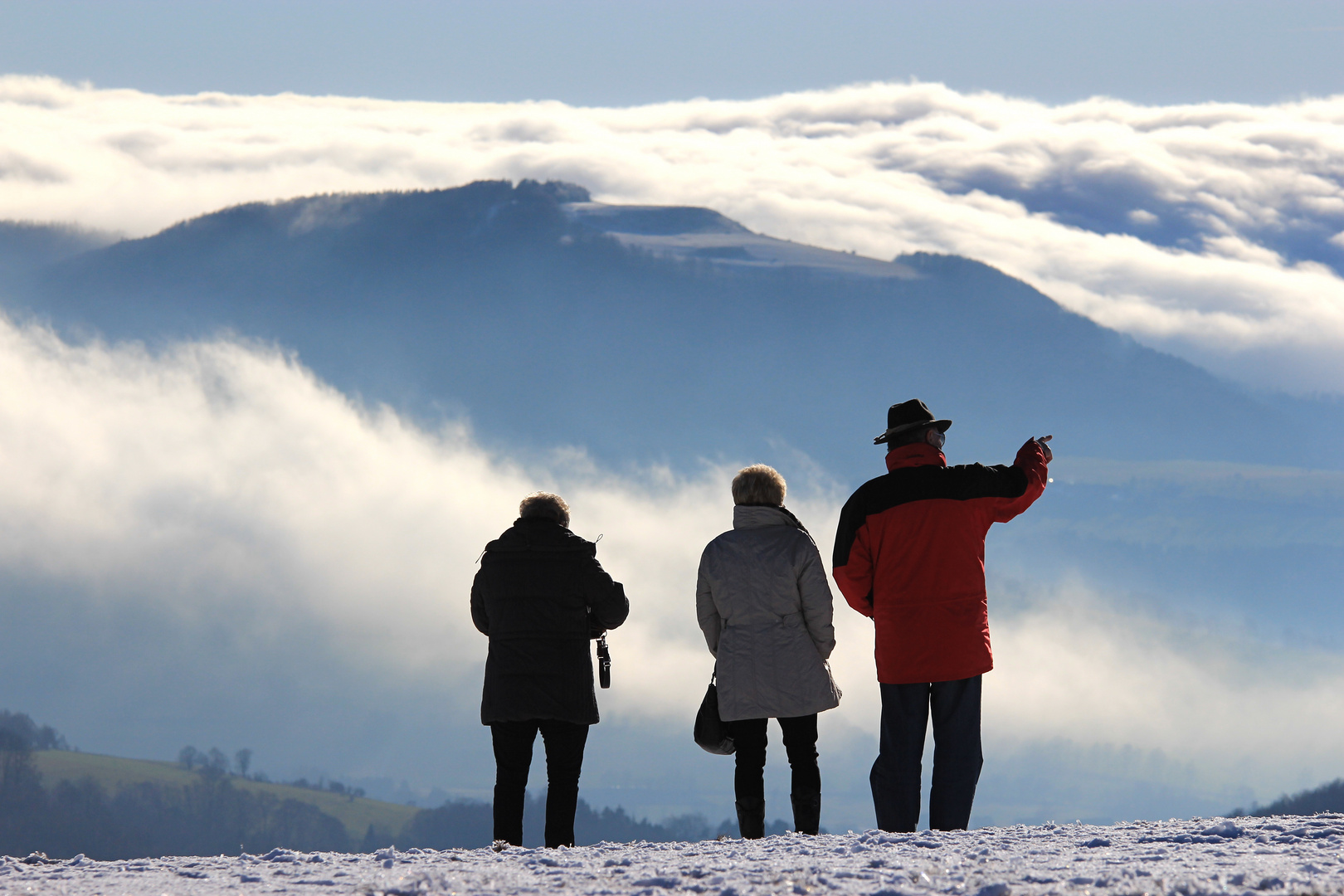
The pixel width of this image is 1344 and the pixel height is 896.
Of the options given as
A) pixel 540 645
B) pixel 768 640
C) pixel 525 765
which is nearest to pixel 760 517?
pixel 768 640

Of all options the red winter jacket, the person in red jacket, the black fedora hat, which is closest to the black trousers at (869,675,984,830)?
the person in red jacket

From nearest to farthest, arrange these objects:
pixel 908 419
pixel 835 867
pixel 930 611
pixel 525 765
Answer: pixel 835 867 < pixel 930 611 < pixel 908 419 < pixel 525 765

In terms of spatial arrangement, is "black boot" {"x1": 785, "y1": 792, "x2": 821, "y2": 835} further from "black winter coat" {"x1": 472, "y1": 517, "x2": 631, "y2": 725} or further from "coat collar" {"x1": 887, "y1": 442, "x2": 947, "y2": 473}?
"coat collar" {"x1": 887, "y1": 442, "x2": 947, "y2": 473}

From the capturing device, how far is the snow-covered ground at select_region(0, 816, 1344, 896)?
13.1ft

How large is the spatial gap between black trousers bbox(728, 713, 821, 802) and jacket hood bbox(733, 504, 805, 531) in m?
1.07

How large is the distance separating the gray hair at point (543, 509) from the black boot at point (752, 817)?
186 centimetres

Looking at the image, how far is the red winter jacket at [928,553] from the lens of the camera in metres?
5.85

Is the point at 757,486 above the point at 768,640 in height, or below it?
above

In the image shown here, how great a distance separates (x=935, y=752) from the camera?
232 inches

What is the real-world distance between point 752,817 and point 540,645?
1.52 meters

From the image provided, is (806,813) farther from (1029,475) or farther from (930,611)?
(1029,475)

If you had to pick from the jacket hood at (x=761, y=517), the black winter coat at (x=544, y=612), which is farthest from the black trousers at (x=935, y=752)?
the black winter coat at (x=544, y=612)

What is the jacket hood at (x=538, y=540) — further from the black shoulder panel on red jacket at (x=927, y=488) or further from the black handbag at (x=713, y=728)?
the black shoulder panel on red jacket at (x=927, y=488)

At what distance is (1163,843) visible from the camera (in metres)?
4.96
